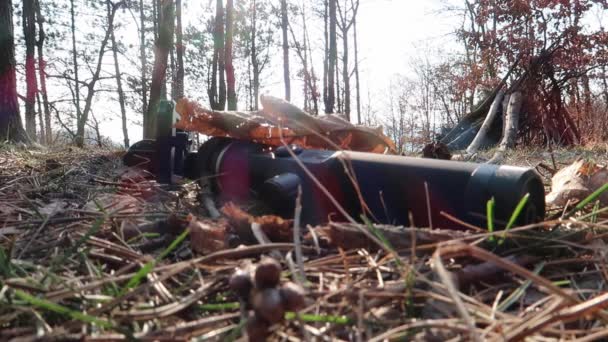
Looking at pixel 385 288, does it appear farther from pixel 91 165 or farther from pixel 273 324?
pixel 91 165

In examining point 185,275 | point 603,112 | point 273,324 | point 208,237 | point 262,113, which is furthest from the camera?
point 603,112

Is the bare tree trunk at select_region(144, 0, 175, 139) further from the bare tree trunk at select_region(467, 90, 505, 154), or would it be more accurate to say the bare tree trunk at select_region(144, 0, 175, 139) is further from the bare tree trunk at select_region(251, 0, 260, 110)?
the bare tree trunk at select_region(251, 0, 260, 110)

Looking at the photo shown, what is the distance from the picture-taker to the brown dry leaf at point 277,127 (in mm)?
1798

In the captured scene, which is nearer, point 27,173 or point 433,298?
point 433,298

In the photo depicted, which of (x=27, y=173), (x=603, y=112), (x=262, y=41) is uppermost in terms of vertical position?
(x=262, y=41)

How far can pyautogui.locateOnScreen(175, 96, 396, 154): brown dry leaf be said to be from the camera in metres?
1.80

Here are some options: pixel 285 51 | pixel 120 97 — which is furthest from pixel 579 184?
→ pixel 120 97

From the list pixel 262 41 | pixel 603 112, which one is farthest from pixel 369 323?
pixel 262 41

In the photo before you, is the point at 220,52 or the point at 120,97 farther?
the point at 120,97

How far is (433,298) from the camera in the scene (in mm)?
614

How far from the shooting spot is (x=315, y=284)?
2.37 ft

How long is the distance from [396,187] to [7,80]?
5.63m

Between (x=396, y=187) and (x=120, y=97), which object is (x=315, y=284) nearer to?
(x=396, y=187)

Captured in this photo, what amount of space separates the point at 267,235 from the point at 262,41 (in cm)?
2090
